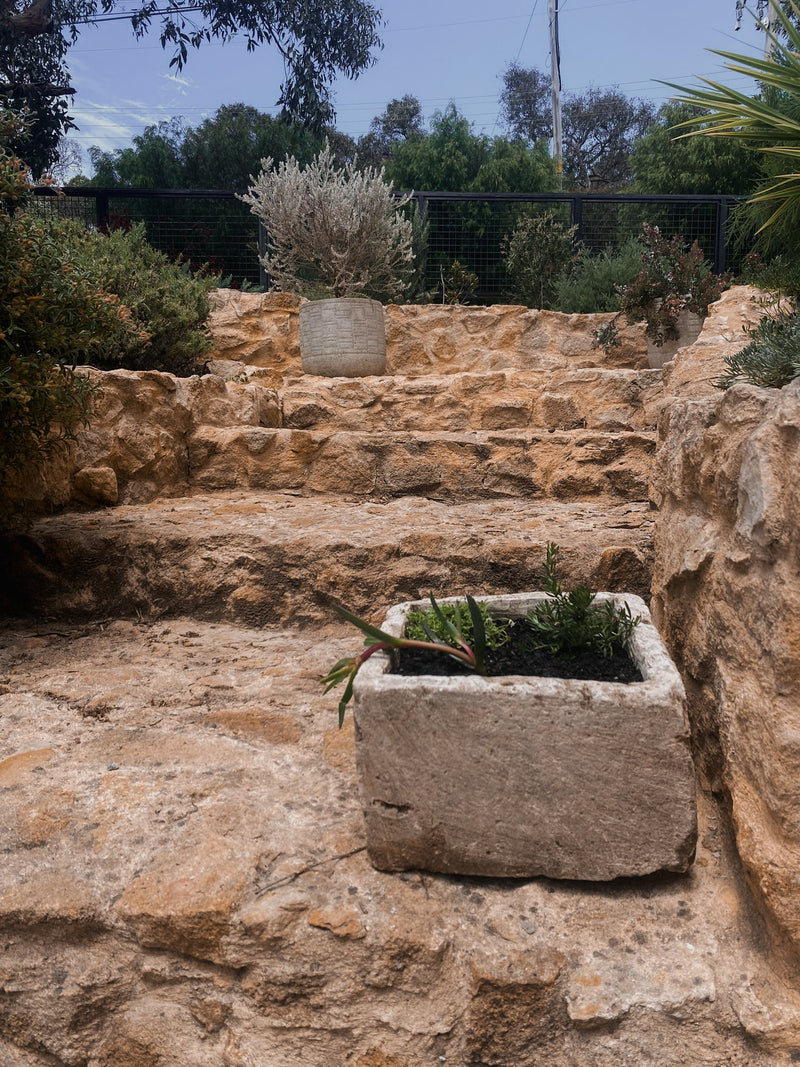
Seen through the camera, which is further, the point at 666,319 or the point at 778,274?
the point at 666,319

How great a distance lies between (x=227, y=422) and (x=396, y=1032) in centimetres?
326

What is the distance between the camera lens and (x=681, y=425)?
2.10 m

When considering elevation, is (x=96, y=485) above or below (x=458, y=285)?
below

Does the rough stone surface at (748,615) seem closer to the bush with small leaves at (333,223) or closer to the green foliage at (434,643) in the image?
the green foliage at (434,643)

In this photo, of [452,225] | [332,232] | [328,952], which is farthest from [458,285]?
[328,952]

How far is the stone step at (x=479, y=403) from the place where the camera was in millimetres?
4551

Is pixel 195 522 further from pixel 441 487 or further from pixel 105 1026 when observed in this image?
pixel 105 1026

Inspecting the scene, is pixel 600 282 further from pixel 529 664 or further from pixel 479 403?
pixel 529 664

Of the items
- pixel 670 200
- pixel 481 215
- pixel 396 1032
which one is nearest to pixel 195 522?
pixel 396 1032

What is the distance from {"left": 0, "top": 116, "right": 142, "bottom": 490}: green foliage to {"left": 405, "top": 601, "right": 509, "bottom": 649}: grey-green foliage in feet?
4.99

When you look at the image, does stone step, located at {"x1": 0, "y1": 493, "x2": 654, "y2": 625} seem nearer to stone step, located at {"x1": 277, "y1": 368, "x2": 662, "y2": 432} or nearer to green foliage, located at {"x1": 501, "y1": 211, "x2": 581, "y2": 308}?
stone step, located at {"x1": 277, "y1": 368, "x2": 662, "y2": 432}

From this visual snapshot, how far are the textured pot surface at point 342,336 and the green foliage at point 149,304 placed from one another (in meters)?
0.72

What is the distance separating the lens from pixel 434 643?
160 centimetres

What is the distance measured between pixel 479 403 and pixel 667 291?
2392 mm
